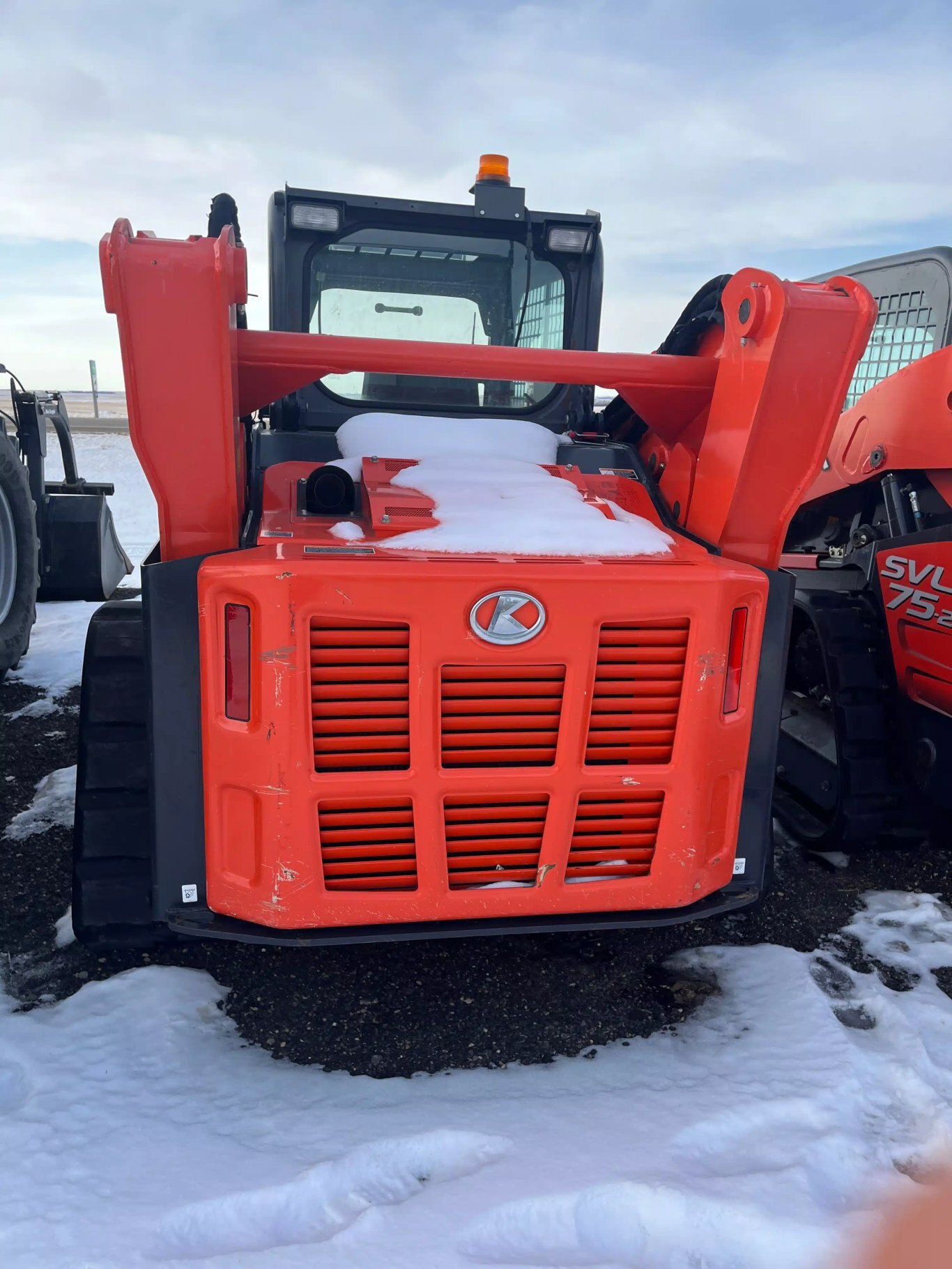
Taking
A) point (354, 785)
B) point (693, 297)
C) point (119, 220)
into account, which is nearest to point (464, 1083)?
point (354, 785)

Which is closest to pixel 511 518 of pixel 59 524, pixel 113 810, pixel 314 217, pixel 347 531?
pixel 347 531

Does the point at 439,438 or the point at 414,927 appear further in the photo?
the point at 439,438

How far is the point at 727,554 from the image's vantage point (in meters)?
2.45

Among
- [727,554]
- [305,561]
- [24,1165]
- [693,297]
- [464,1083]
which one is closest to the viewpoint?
[24,1165]

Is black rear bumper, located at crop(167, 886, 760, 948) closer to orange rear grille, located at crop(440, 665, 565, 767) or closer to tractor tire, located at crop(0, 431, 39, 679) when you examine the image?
orange rear grille, located at crop(440, 665, 565, 767)

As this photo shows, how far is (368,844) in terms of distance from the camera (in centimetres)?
218

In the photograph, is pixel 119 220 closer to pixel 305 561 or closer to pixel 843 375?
pixel 305 561

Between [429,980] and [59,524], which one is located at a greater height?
[59,524]

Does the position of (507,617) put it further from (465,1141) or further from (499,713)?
(465,1141)

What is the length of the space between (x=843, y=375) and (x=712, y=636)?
0.76 m

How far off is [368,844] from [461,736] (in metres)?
0.36

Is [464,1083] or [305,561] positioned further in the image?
[464,1083]

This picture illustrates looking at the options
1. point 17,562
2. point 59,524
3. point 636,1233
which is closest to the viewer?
point 636,1233

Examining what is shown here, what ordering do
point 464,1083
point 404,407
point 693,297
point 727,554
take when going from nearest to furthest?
point 464,1083 < point 727,554 < point 693,297 < point 404,407
